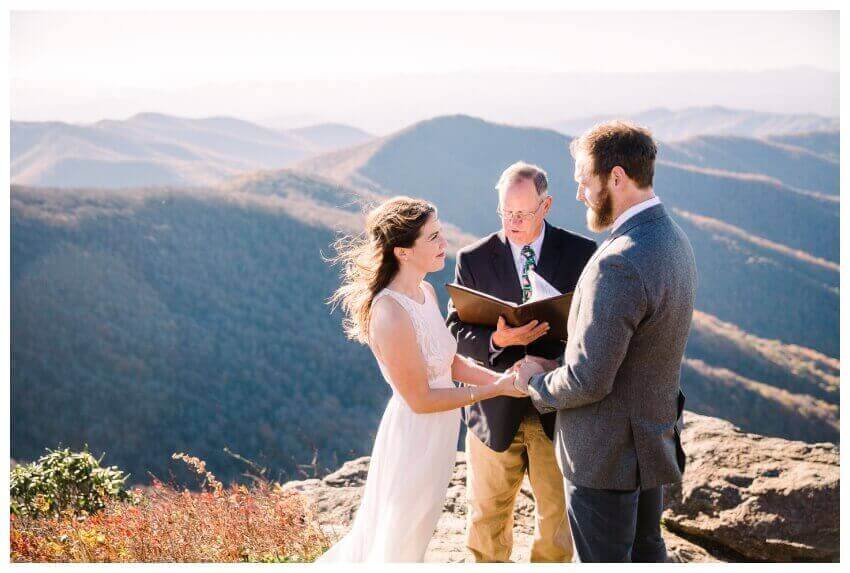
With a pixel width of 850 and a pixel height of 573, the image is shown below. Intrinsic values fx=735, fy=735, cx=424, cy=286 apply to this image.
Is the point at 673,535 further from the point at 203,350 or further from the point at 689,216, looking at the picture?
the point at 689,216

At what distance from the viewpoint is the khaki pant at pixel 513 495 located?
290cm

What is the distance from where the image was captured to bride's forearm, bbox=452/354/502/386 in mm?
2924

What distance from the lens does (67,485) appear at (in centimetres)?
454

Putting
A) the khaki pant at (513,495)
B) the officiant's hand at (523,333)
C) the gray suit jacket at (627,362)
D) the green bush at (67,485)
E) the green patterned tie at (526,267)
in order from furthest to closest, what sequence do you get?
the green bush at (67,485) → the green patterned tie at (526,267) → the khaki pant at (513,495) → the officiant's hand at (523,333) → the gray suit jacket at (627,362)

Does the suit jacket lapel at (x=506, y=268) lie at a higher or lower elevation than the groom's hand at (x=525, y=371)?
higher

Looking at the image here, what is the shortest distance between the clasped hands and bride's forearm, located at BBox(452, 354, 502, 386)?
0.25 metres

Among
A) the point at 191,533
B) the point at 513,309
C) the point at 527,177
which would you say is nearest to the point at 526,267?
the point at 527,177

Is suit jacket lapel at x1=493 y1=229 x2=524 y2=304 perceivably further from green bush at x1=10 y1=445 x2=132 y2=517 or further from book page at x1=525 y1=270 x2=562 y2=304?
green bush at x1=10 y1=445 x2=132 y2=517

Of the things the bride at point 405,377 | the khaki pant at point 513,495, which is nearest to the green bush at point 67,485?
the bride at point 405,377

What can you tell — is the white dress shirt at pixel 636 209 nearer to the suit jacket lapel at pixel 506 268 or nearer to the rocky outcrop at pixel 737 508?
the suit jacket lapel at pixel 506 268

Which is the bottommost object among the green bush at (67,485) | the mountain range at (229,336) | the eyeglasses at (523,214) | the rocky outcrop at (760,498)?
the mountain range at (229,336)

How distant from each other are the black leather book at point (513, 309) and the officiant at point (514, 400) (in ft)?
0.35
